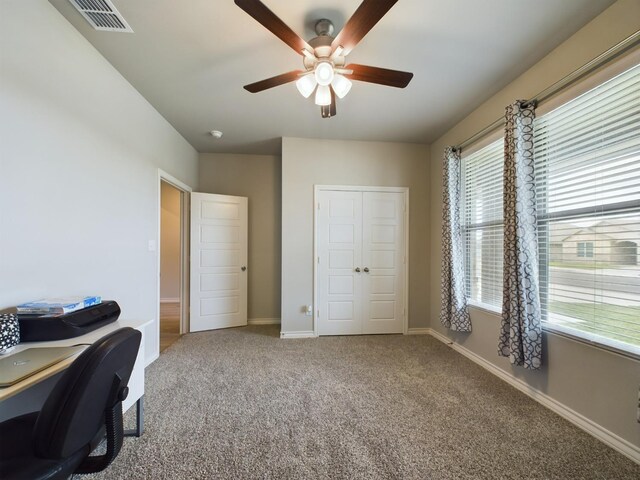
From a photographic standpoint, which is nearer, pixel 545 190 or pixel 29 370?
pixel 29 370

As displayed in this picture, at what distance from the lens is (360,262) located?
11.6 ft

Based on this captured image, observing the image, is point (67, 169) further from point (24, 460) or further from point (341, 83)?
point (341, 83)

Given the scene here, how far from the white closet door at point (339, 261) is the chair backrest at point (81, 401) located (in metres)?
2.62

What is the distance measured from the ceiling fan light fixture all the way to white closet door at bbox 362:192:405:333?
198 cm

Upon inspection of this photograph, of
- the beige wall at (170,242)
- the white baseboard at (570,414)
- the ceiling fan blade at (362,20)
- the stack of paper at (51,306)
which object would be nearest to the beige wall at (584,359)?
the white baseboard at (570,414)

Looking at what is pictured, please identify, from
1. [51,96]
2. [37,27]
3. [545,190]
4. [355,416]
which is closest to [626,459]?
[355,416]

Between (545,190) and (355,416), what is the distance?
7.38 feet

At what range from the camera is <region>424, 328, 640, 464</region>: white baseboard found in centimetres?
151

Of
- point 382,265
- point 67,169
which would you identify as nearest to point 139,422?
point 67,169

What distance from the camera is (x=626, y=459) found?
148 cm

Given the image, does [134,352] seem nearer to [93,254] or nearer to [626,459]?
[93,254]

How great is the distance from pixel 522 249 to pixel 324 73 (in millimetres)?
1959

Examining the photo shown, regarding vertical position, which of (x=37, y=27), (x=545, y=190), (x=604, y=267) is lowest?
(x=604, y=267)

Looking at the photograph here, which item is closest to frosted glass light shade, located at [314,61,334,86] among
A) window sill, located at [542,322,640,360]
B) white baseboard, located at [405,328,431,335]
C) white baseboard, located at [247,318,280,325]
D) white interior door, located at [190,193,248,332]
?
window sill, located at [542,322,640,360]
